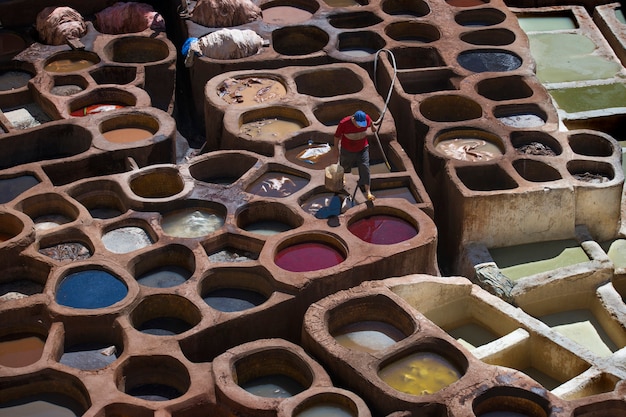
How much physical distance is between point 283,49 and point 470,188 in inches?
223

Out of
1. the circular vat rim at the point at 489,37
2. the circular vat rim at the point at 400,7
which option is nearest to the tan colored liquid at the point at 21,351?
→ the circular vat rim at the point at 489,37

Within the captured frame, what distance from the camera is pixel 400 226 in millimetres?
14969

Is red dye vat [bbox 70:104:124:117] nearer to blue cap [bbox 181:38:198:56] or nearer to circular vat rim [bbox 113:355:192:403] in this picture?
blue cap [bbox 181:38:198:56]

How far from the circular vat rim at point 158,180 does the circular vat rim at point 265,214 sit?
3.24 ft

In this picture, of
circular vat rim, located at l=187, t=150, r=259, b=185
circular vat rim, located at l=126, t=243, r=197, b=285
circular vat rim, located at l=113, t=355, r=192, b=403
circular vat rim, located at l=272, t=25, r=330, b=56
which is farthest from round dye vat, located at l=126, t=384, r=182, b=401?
circular vat rim, located at l=272, t=25, r=330, b=56

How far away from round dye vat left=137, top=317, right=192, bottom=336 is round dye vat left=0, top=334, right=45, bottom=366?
132 cm

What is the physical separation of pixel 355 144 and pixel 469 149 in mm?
2708

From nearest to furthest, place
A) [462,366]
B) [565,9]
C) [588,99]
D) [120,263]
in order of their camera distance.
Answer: [462,366] < [120,263] < [588,99] < [565,9]

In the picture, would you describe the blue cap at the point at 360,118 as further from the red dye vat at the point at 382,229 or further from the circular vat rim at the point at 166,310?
the circular vat rim at the point at 166,310

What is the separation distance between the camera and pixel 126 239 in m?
14.6

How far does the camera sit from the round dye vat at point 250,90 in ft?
58.4

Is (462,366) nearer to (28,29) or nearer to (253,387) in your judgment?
(253,387)

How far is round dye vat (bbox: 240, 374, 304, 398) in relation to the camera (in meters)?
12.4

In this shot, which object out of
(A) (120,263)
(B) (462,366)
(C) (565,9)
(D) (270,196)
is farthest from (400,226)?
(C) (565,9)
